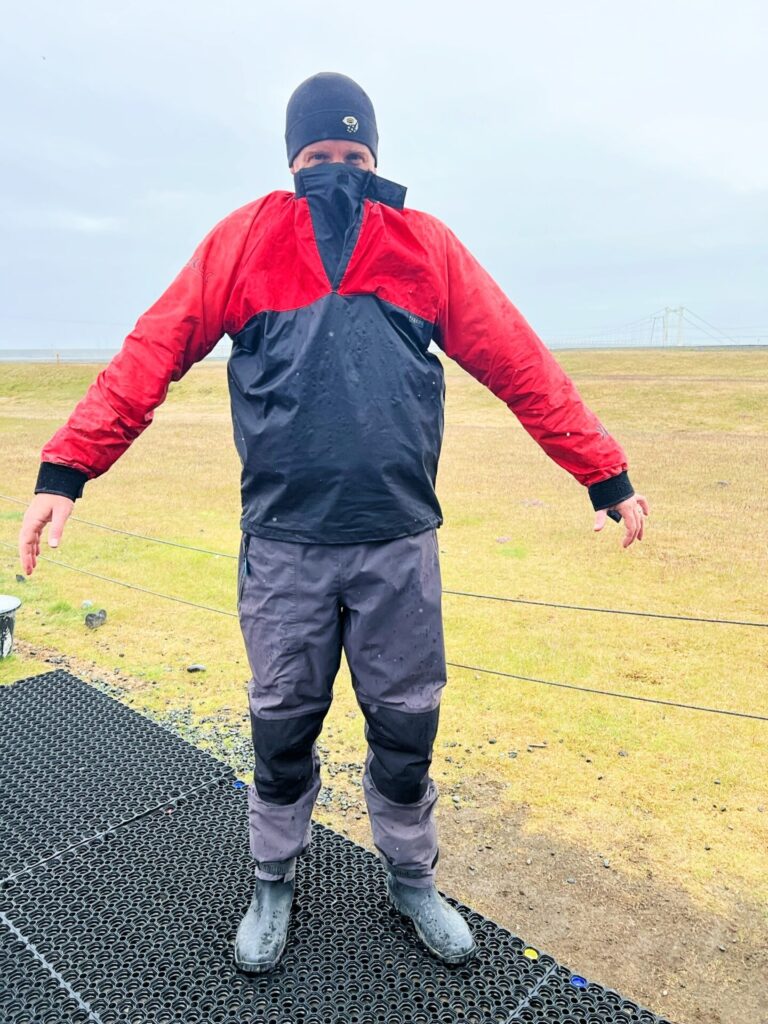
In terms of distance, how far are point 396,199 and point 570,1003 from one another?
2.19 metres

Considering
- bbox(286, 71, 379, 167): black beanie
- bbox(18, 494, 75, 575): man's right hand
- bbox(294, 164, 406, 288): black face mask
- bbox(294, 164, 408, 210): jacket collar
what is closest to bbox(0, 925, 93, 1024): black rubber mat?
bbox(18, 494, 75, 575): man's right hand

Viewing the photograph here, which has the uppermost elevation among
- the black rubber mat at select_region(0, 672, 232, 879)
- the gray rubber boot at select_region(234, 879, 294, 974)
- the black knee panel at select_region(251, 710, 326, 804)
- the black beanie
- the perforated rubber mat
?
the black beanie

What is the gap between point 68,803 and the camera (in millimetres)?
2959

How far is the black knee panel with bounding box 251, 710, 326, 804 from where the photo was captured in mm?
2152

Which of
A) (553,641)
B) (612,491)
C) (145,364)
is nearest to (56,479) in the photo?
(145,364)

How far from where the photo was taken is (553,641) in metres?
5.10

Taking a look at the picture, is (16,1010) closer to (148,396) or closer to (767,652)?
(148,396)

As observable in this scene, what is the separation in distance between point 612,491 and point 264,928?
1.58m

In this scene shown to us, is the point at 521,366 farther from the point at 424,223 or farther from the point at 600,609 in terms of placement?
the point at 600,609

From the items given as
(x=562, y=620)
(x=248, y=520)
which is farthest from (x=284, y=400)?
(x=562, y=620)

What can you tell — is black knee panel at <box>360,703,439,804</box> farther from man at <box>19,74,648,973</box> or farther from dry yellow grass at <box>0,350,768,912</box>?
dry yellow grass at <box>0,350,768,912</box>

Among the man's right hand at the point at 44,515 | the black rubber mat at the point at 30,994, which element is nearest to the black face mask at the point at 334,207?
the man's right hand at the point at 44,515

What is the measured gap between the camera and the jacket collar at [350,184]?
2.07 meters

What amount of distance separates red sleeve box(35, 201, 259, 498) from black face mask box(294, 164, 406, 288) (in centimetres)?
19
